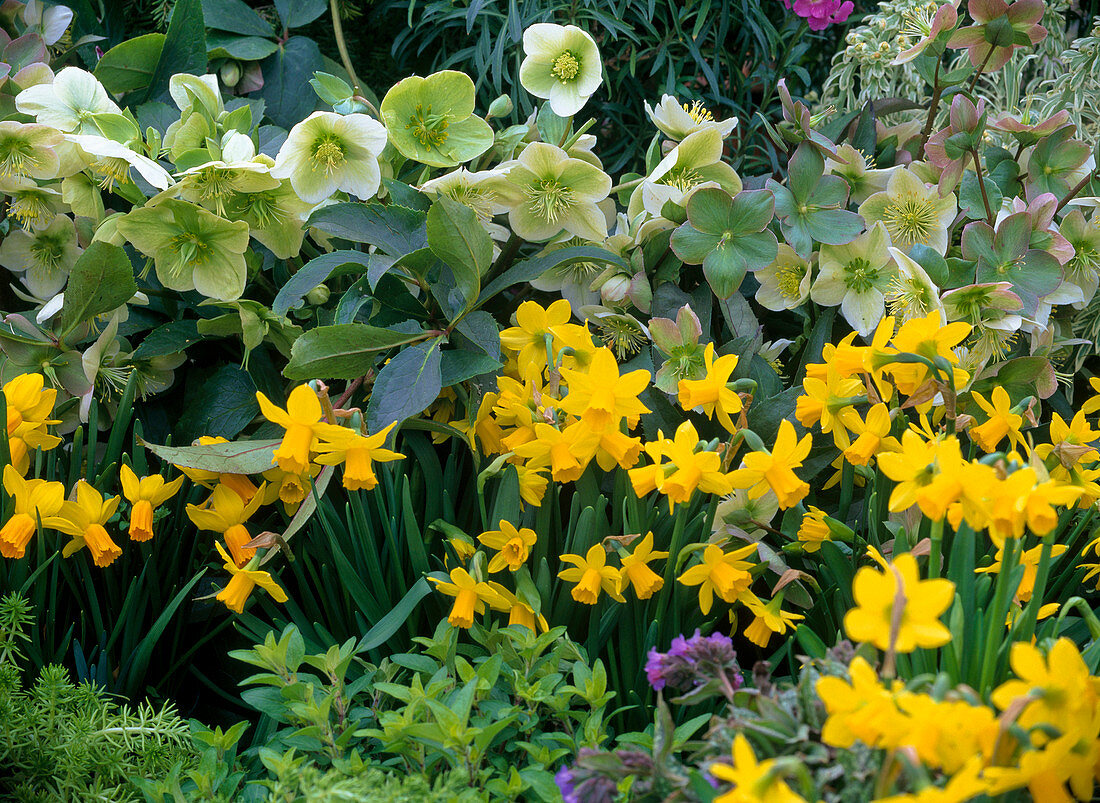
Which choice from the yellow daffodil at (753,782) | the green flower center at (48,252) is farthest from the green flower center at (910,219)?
the green flower center at (48,252)

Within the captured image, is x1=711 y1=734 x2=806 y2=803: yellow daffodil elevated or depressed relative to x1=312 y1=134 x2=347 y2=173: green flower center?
depressed

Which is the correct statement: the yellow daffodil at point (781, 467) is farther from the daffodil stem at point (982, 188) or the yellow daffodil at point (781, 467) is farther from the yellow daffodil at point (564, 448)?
the daffodil stem at point (982, 188)

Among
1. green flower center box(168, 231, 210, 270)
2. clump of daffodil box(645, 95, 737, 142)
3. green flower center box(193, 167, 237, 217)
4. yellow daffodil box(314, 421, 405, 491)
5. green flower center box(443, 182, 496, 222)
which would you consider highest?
clump of daffodil box(645, 95, 737, 142)

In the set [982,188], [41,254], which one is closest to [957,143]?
[982,188]

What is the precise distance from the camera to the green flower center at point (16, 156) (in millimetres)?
1007

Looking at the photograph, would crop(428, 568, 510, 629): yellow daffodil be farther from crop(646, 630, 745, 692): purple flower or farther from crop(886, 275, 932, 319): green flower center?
crop(886, 275, 932, 319): green flower center

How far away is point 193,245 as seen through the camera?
999mm

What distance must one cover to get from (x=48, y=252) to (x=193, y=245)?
307 millimetres

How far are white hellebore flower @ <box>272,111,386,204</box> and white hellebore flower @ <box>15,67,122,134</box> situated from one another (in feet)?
0.89

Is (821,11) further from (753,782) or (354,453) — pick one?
(753,782)

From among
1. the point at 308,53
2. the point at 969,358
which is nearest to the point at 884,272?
the point at 969,358

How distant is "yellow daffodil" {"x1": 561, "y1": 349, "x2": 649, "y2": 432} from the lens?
80 cm

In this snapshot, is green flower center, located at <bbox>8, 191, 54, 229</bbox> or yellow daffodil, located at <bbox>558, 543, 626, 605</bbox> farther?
green flower center, located at <bbox>8, 191, 54, 229</bbox>

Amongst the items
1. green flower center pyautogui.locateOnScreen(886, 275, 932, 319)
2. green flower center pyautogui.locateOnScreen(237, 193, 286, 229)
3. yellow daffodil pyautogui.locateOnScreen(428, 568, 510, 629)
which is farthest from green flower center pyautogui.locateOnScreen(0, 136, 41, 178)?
green flower center pyautogui.locateOnScreen(886, 275, 932, 319)
